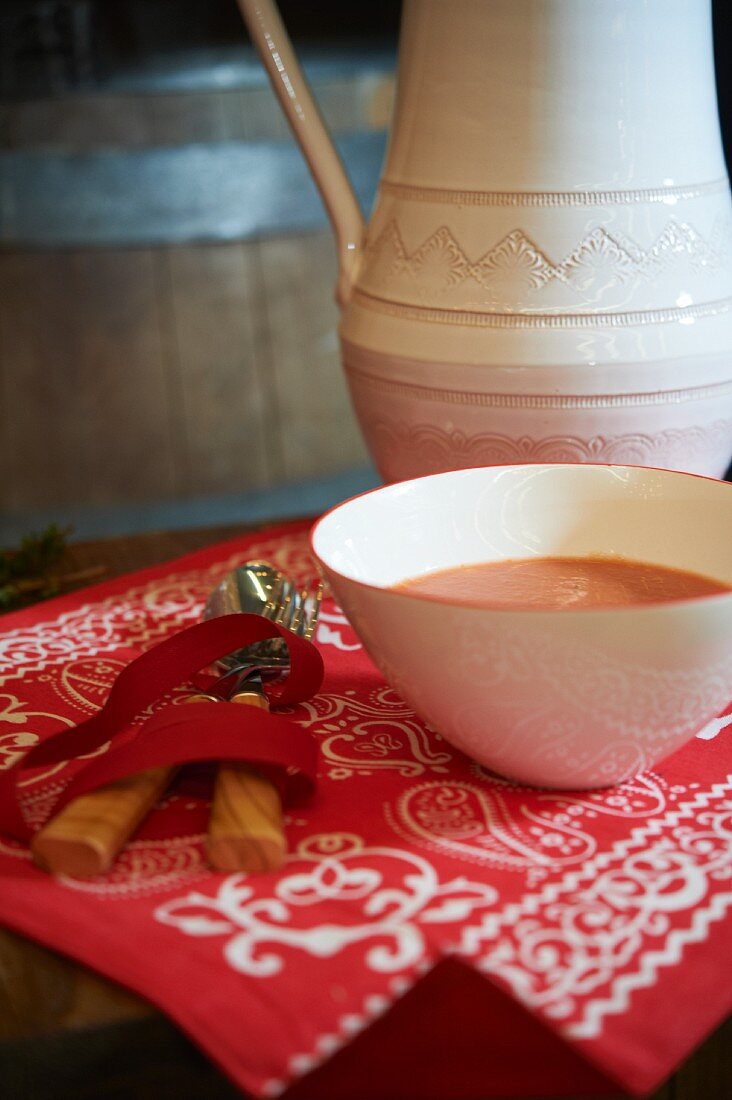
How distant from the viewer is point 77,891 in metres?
0.33

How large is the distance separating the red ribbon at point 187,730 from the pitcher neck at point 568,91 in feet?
0.79

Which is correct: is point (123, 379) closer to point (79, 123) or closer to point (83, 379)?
point (83, 379)

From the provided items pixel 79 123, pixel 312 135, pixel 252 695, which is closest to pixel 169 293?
pixel 79 123

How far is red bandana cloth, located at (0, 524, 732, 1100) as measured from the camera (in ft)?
0.95

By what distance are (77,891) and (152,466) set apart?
3.81ft

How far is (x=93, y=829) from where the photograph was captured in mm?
342

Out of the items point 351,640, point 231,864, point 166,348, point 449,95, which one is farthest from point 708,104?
point 166,348

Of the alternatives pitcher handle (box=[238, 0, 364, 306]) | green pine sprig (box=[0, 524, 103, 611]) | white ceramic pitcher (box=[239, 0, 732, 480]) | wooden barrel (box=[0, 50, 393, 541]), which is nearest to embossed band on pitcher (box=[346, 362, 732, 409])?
white ceramic pitcher (box=[239, 0, 732, 480])

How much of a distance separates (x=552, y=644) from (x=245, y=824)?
10cm

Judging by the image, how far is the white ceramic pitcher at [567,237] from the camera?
1.72 feet

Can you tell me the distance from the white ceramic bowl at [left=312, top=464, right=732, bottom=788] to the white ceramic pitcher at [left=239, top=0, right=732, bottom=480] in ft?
0.29

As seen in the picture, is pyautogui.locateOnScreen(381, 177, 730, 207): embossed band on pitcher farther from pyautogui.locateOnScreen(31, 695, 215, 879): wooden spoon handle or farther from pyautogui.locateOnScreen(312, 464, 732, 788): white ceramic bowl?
pyautogui.locateOnScreen(31, 695, 215, 879): wooden spoon handle

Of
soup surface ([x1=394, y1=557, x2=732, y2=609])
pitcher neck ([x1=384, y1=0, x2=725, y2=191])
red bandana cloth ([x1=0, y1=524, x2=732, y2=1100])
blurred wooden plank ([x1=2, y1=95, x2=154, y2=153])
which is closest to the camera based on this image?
red bandana cloth ([x1=0, y1=524, x2=732, y2=1100])

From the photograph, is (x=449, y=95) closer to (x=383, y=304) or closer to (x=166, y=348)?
(x=383, y=304)
